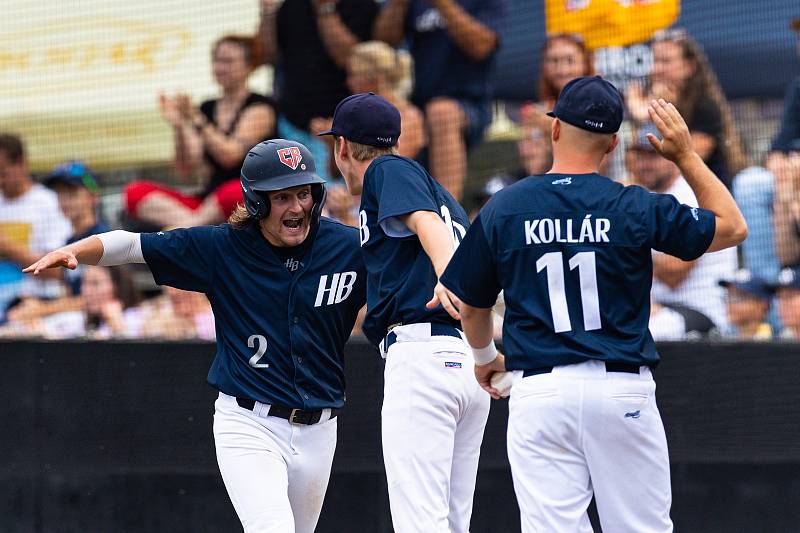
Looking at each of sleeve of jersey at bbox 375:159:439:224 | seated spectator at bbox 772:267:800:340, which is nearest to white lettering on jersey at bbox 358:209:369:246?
sleeve of jersey at bbox 375:159:439:224

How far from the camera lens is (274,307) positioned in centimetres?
504

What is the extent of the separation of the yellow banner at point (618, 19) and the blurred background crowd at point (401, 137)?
0.01 m

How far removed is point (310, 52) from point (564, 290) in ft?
18.3

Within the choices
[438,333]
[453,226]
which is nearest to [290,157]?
[453,226]

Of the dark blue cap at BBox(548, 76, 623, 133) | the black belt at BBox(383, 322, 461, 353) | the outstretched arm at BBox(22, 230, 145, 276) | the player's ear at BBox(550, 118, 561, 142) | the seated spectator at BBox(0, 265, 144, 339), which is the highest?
the dark blue cap at BBox(548, 76, 623, 133)

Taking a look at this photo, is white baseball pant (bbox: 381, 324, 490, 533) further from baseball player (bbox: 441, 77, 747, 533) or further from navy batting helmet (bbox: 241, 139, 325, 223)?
navy batting helmet (bbox: 241, 139, 325, 223)

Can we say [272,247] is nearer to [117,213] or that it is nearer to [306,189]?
[306,189]

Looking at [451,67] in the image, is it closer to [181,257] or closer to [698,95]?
[698,95]

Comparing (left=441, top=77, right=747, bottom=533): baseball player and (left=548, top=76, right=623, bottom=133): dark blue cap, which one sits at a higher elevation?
(left=548, top=76, right=623, bottom=133): dark blue cap

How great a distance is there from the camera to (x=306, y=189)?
495cm

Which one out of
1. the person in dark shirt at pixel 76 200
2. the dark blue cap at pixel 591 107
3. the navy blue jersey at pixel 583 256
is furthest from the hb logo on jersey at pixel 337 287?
the person in dark shirt at pixel 76 200

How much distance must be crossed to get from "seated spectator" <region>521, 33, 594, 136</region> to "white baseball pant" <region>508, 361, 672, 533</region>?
403 centimetres

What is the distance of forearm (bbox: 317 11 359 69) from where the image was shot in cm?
902

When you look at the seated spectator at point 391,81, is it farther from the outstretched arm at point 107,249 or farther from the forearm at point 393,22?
the outstretched arm at point 107,249
